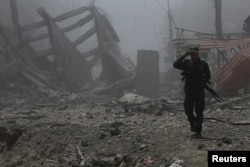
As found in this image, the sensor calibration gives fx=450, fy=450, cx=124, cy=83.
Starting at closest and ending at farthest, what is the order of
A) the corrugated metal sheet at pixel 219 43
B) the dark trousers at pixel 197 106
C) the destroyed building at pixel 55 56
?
the dark trousers at pixel 197 106, the corrugated metal sheet at pixel 219 43, the destroyed building at pixel 55 56

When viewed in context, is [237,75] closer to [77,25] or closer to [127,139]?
[127,139]

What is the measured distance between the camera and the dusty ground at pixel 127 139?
6141 millimetres

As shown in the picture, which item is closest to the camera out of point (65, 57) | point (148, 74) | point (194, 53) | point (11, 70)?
point (194, 53)

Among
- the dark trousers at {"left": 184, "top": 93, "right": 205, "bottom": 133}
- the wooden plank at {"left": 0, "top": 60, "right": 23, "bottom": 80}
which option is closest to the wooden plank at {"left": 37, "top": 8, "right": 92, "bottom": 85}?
the wooden plank at {"left": 0, "top": 60, "right": 23, "bottom": 80}

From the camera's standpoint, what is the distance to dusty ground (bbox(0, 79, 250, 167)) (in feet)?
20.1

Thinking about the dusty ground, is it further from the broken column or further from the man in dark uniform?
the broken column

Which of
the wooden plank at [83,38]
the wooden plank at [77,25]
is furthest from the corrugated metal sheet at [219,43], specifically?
the wooden plank at [77,25]

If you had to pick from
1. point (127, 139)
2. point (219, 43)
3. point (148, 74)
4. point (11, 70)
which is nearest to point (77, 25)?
point (11, 70)

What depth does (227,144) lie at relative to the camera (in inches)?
247

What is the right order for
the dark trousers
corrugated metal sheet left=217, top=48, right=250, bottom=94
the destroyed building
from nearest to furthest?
the dark trousers
corrugated metal sheet left=217, top=48, right=250, bottom=94
the destroyed building

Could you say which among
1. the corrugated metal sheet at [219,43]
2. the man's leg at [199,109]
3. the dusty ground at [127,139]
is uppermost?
the corrugated metal sheet at [219,43]

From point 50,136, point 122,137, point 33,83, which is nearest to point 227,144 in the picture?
point 122,137

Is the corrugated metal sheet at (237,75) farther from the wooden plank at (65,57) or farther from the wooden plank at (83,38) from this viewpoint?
the wooden plank at (83,38)

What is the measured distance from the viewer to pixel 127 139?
7.20 metres
